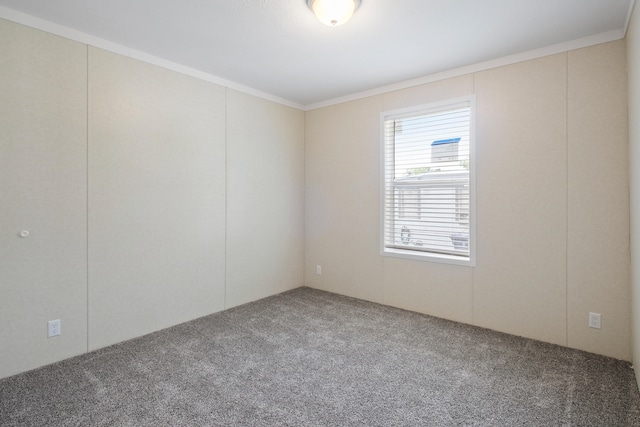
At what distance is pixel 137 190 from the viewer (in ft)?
9.51

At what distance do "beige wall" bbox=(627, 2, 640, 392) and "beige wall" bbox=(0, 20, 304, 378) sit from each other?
3.28 metres

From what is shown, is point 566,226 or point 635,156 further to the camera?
point 566,226

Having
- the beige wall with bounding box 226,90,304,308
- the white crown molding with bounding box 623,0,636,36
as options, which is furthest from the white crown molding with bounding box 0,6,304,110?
the white crown molding with bounding box 623,0,636,36

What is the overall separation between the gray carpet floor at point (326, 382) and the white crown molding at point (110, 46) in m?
2.44

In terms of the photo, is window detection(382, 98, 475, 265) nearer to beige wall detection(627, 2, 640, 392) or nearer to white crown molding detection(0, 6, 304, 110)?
beige wall detection(627, 2, 640, 392)

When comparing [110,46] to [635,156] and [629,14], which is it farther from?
[635,156]

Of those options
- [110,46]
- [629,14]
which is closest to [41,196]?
[110,46]

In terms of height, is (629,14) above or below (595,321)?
above

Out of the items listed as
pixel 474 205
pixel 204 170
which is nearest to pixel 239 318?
pixel 204 170

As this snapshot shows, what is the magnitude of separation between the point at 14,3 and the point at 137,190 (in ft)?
4.74

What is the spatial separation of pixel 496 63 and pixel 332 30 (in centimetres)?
159

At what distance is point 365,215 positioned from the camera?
3955 mm

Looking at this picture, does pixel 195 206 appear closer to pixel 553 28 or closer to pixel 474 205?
pixel 474 205

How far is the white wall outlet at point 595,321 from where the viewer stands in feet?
8.40
